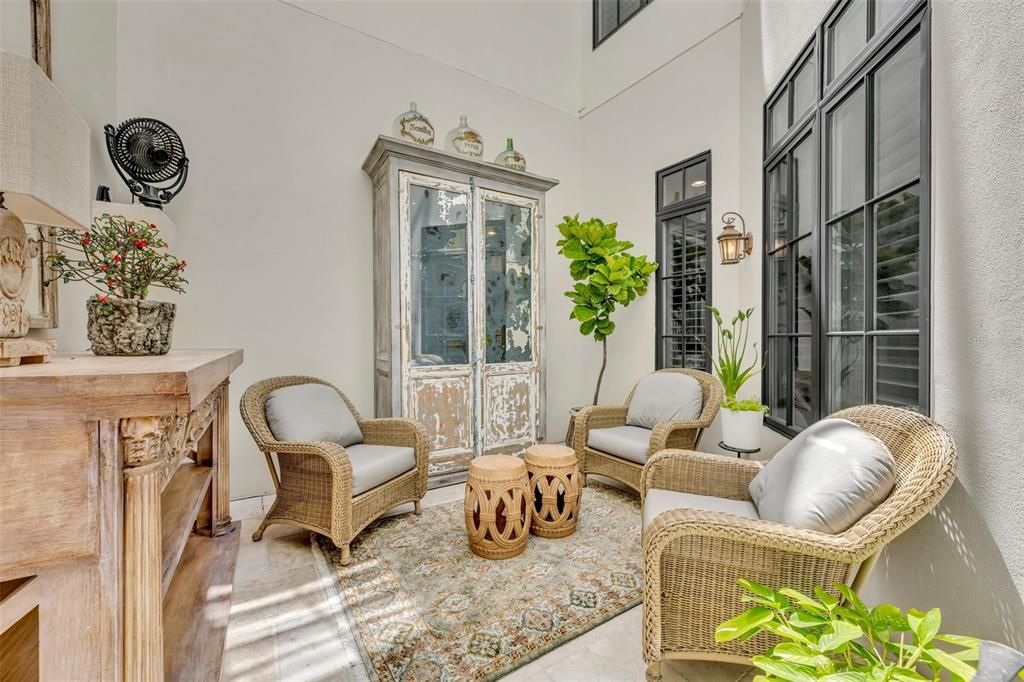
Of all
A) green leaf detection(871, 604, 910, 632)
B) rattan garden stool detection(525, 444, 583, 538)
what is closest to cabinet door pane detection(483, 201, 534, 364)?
rattan garden stool detection(525, 444, 583, 538)

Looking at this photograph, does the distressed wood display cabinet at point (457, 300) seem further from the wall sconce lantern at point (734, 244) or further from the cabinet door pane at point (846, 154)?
the cabinet door pane at point (846, 154)

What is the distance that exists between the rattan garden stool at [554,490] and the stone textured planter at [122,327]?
1.80 meters

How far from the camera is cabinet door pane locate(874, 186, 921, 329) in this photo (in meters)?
1.54

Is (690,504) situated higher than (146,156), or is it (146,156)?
(146,156)

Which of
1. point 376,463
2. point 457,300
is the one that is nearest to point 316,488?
point 376,463

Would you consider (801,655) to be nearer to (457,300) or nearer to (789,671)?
(789,671)

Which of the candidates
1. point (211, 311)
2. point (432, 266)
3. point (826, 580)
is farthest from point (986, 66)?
point (211, 311)

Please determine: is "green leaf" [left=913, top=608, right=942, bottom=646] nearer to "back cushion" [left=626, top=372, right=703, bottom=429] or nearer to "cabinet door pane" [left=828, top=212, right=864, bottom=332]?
"cabinet door pane" [left=828, top=212, right=864, bottom=332]

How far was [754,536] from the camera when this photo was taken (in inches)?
49.5

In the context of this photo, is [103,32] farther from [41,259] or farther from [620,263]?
[620,263]

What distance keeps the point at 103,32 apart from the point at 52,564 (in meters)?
A: 3.04

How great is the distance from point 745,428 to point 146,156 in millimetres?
3769

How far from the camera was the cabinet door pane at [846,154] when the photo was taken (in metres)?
1.92

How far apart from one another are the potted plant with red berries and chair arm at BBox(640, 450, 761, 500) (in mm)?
1964
